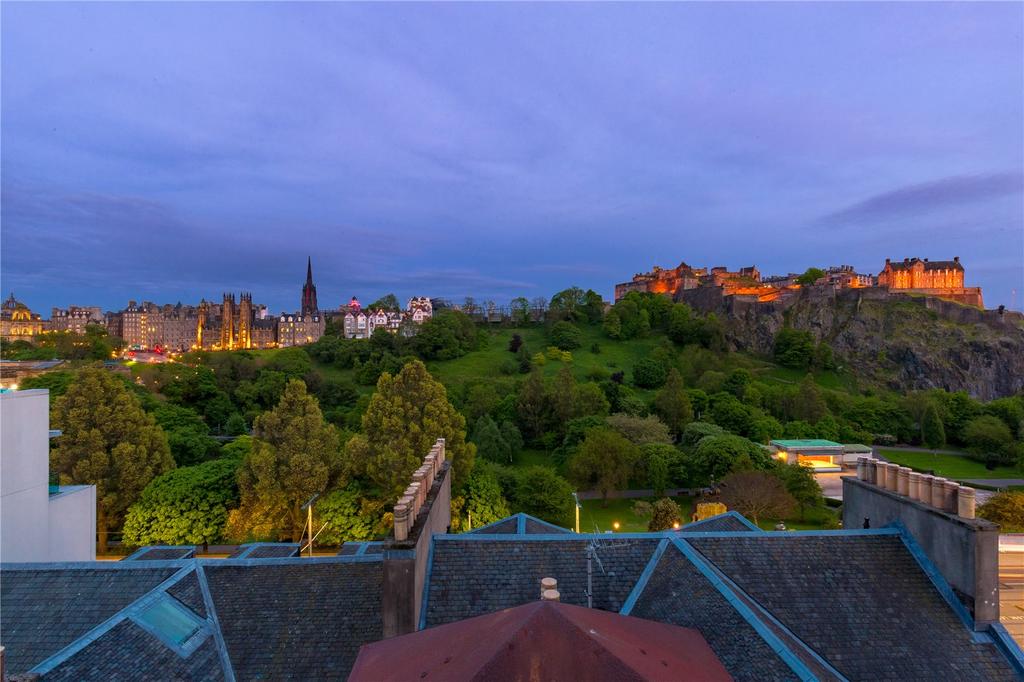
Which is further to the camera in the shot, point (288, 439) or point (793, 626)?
point (288, 439)

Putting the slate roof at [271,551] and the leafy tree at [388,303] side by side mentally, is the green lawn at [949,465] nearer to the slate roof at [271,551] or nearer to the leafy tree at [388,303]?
the slate roof at [271,551]

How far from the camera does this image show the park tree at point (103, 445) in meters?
27.2

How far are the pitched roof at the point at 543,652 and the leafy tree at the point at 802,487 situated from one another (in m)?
37.9

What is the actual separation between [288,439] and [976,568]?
2823 cm

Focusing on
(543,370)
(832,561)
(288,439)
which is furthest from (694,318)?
(832,561)

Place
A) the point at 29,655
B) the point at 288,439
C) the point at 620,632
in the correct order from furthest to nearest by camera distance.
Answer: the point at 288,439 → the point at 29,655 → the point at 620,632

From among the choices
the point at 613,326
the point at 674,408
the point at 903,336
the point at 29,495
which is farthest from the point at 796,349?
the point at 29,495

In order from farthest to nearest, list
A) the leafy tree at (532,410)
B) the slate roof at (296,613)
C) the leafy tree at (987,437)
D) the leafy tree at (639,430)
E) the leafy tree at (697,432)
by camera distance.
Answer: the leafy tree at (532,410) → the leafy tree at (987,437) → the leafy tree at (697,432) → the leafy tree at (639,430) → the slate roof at (296,613)

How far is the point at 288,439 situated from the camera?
94.0ft

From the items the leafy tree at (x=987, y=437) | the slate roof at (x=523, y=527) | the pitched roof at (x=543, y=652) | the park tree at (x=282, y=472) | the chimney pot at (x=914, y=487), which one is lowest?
the leafy tree at (x=987, y=437)

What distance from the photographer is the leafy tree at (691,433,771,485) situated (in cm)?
4272

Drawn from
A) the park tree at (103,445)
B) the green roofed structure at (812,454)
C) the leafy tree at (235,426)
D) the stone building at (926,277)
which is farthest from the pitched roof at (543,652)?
the stone building at (926,277)

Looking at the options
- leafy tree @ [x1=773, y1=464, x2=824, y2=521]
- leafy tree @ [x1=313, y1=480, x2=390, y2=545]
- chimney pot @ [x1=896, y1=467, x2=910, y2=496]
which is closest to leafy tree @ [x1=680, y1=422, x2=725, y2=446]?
leafy tree @ [x1=773, y1=464, x2=824, y2=521]

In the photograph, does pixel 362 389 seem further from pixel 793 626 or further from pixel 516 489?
pixel 793 626
